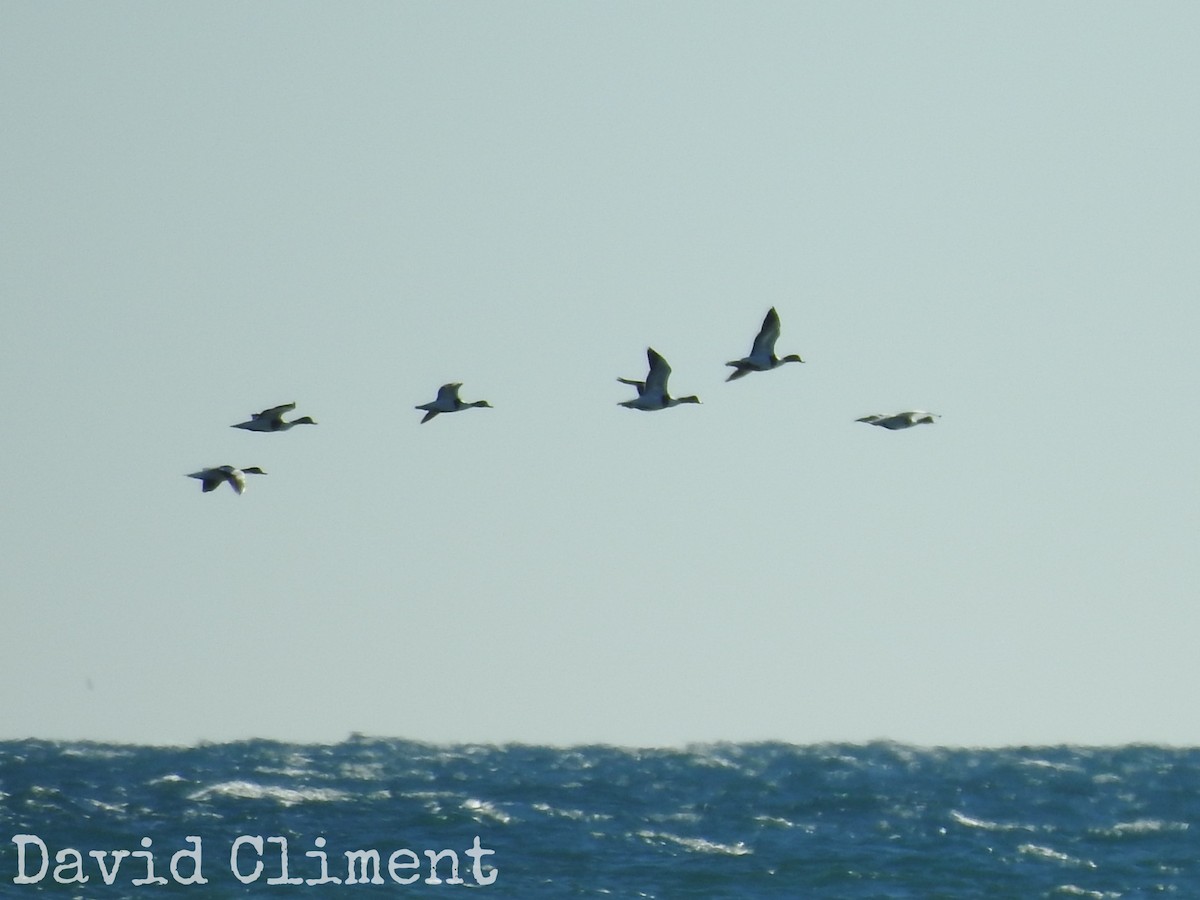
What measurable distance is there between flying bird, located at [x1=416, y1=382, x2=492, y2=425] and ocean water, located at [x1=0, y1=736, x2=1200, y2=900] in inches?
377

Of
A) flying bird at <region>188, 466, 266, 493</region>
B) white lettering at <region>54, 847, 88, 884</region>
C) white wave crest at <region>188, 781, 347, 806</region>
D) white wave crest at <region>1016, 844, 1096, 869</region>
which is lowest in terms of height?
white lettering at <region>54, 847, 88, 884</region>

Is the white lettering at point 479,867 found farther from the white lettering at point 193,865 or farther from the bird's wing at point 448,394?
the bird's wing at point 448,394

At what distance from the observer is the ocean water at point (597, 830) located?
142ft

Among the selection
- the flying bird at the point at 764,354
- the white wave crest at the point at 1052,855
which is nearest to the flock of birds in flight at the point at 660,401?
the flying bird at the point at 764,354

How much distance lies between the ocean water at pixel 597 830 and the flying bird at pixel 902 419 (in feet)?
36.5

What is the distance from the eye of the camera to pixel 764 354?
117ft

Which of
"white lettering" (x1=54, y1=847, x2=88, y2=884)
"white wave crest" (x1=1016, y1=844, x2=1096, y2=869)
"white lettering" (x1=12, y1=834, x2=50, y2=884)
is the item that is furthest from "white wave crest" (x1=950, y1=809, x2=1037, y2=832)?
→ "white lettering" (x1=12, y1=834, x2=50, y2=884)

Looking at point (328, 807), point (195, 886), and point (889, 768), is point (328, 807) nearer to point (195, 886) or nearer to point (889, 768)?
point (195, 886)

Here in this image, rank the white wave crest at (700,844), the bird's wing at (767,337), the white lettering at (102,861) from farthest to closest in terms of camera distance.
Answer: the white wave crest at (700,844), the white lettering at (102,861), the bird's wing at (767,337)

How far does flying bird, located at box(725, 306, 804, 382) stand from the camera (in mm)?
35250

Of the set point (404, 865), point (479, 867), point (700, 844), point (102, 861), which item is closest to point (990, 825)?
point (700, 844)

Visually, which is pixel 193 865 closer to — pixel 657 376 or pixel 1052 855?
pixel 657 376

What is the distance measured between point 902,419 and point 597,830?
17961 millimetres

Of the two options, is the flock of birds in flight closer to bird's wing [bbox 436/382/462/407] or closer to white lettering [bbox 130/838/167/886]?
bird's wing [bbox 436/382/462/407]
